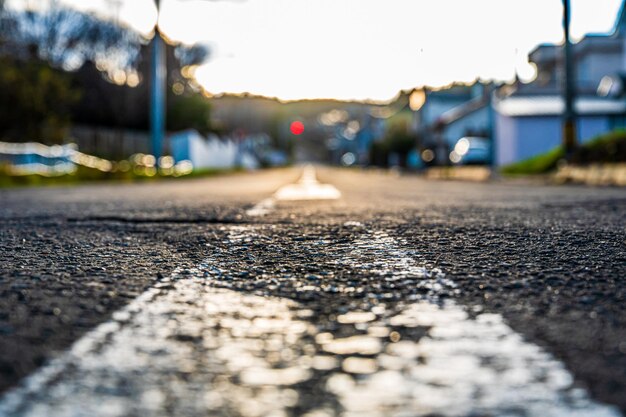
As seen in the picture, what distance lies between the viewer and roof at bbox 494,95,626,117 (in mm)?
35625

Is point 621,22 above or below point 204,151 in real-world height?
above

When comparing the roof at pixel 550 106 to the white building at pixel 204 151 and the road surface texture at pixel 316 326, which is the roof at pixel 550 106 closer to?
the white building at pixel 204 151

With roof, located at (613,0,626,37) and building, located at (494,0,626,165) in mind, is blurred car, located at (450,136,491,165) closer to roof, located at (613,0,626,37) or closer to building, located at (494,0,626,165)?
building, located at (494,0,626,165)

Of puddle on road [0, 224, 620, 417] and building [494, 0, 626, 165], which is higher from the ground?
building [494, 0, 626, 165]

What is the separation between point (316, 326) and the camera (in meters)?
2.12

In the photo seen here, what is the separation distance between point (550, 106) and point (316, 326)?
3798 centimetres

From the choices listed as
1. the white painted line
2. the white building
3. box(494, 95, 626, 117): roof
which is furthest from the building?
the white painted line

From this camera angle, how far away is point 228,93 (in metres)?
133

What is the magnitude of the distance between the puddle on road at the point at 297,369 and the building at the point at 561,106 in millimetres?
33490

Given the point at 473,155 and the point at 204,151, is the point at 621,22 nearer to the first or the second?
the point at 473,155

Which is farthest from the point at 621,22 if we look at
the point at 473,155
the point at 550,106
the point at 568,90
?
the point at 568,90

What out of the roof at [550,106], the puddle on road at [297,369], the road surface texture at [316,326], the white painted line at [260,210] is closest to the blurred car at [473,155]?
the roof at [550,106]

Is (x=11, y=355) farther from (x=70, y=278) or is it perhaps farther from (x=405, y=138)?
(x=405, y=138)

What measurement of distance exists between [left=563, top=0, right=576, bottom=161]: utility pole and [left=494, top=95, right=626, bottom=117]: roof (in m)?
15.9
